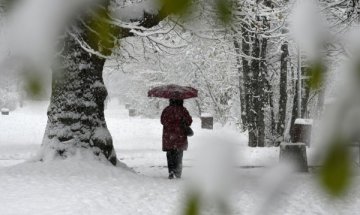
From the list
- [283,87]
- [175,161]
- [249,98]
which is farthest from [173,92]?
[283,87]

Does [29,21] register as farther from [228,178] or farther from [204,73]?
[204,73]

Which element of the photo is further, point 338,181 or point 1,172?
point 1,172

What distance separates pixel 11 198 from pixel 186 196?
646 centimetres

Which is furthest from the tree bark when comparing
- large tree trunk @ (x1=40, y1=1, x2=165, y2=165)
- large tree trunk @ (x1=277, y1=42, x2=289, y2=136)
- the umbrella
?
large tree trunk @ (x1=40, y1=1, x2=165, y2=165)

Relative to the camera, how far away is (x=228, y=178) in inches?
43.8

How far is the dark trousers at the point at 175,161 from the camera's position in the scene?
932cm

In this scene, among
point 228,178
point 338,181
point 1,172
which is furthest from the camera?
point 1,172

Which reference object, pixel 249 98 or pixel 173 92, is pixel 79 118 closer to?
pixel 173 92

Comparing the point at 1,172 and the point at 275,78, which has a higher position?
the point at 275,78

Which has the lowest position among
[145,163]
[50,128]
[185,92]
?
[145,163]

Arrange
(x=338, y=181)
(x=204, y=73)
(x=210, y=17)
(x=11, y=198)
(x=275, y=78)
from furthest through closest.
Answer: (x=204, y=73)
(x=275, y=78)
(x=11, y=198)
(x=210, y=17)
(x=338, y=181)

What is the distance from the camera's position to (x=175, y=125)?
29.8ft

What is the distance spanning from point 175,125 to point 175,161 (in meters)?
0.70

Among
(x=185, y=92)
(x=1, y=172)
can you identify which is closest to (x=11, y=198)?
(x=1, y=172)
